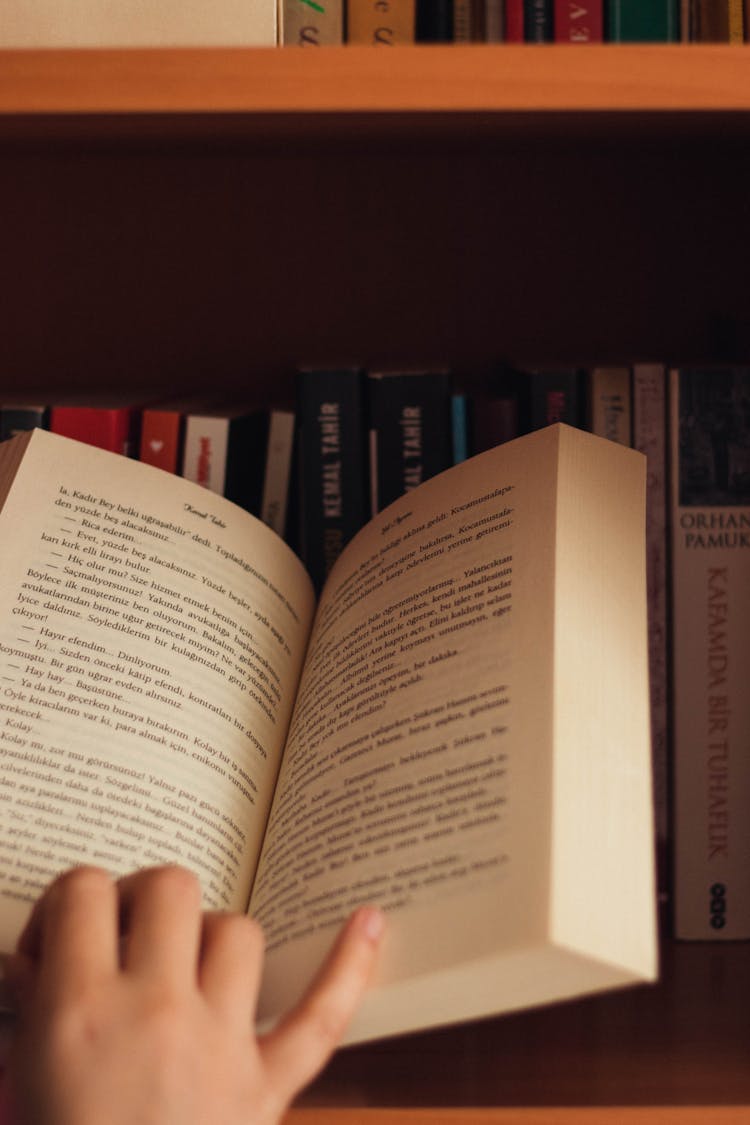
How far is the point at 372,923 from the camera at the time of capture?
1.15 ft

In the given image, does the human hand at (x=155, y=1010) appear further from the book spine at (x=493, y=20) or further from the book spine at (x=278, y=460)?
the book spine at (x=493, y=20)

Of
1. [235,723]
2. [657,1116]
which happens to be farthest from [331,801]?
[657,1116]

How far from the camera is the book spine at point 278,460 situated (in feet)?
2.09

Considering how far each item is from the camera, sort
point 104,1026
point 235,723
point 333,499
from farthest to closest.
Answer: point 333,499
point 235,723
point 104,1026

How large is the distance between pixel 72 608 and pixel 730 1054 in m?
0.35

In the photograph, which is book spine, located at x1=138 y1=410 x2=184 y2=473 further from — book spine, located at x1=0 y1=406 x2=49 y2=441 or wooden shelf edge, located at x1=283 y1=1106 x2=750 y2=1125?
wooden shelf edge, located at x1=283 y1=1106 x2=750 y2=1125

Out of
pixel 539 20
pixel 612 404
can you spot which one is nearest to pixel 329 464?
pixel 612 404

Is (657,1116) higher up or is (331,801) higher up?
(331,801)

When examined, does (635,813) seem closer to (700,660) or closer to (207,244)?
(700,660)

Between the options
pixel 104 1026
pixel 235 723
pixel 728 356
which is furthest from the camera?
pixel 728 356

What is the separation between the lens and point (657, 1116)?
1.32 ft

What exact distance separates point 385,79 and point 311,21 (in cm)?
17

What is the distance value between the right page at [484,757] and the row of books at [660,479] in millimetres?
104

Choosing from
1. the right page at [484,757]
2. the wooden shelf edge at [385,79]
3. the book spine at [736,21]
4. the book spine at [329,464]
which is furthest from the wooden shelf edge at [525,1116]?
the book spine at [736,21]
